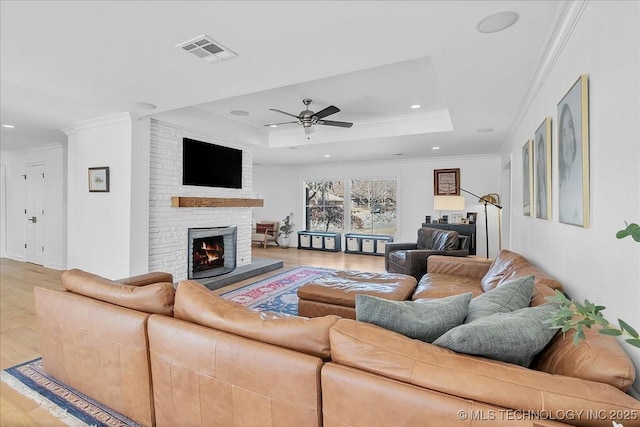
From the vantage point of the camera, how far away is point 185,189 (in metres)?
4.56

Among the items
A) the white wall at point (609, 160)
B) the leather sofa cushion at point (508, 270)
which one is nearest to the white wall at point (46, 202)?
the leather sofa cushion at point (508, 270)

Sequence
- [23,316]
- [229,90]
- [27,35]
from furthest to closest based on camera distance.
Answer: [23,316]
[229,90]
[27,35]

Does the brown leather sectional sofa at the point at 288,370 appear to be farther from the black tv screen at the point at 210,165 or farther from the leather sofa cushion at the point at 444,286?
the black tv screen at the point at 210,165

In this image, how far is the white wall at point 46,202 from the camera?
18.9 feet

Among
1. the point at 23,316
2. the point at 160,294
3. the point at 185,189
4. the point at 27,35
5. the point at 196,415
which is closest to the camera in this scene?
the point at 196,415

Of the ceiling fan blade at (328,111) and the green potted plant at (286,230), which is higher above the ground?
the ceiling fan blade at (328,111)

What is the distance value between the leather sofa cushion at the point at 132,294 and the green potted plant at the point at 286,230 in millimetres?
6701

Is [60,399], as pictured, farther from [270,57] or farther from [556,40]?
[556,40]

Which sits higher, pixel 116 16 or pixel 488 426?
pixel 116 16

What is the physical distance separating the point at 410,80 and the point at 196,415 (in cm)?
343

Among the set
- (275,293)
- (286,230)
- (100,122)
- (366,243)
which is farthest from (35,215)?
(366,243)

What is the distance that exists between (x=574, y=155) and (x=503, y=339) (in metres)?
1.17

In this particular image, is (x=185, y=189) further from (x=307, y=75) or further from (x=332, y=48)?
(x=332, y=48)

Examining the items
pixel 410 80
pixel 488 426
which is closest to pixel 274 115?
pixel 410 80
